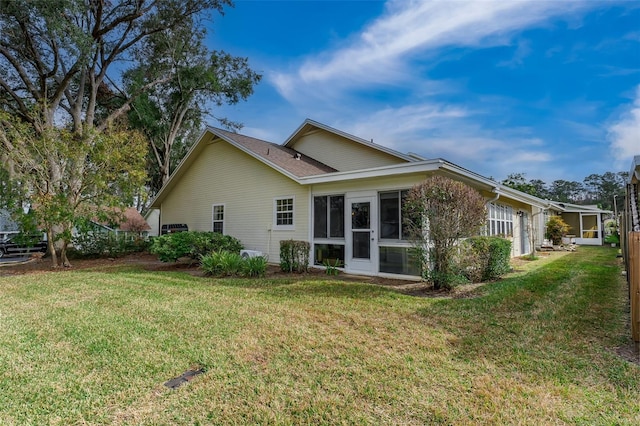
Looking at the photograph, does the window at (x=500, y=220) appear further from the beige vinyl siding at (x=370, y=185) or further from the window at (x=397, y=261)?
the beige vinyl siding at (x=370, y=185)

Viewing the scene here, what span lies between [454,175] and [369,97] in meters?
7.99

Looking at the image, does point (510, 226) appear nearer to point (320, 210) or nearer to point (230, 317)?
point (320, 210)

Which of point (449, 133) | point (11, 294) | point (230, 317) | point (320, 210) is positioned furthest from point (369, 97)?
point (11, 294)

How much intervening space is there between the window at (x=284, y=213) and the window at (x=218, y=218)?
320cm

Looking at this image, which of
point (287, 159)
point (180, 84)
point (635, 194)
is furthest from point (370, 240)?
point (180, 84)

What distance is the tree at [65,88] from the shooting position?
10.2 meters

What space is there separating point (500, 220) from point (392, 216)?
694 centimetres

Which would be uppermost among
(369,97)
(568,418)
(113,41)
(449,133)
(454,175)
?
(113,41)

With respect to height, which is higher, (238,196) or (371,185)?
(238,196)

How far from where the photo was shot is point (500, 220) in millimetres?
13234

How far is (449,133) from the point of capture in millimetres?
17078

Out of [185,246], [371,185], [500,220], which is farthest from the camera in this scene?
[500,220]

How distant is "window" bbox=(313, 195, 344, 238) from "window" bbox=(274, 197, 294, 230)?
104 cm

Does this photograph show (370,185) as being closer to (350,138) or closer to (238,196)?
(350,138)
